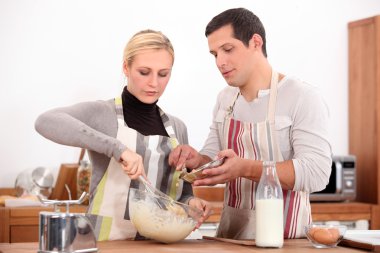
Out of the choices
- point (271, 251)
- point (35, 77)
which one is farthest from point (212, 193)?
point (271, 251)

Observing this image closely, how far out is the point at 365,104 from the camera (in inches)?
190

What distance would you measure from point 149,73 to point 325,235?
0.83m

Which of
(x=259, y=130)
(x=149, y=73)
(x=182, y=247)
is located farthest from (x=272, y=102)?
(x=182, y=247)

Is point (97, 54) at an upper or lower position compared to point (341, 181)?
upper

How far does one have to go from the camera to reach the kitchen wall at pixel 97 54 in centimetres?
435

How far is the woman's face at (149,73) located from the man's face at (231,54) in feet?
0.71

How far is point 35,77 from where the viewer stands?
4391mm

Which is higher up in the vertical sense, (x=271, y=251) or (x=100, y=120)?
(x=100, y=120)

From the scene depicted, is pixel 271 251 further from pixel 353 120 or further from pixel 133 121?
pixel 353 120

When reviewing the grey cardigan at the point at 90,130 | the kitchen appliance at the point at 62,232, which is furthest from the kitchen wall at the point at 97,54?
the kitchen appliance at the point at 62,232

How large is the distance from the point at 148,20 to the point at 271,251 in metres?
2.61

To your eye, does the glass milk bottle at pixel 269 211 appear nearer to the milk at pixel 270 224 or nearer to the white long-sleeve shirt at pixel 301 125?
the milk at pixel 270 224

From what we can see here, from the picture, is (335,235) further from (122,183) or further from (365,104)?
(365,104)

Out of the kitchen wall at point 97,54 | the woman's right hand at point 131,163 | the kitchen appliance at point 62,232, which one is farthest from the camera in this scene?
the kitchen wall at point 97,54
